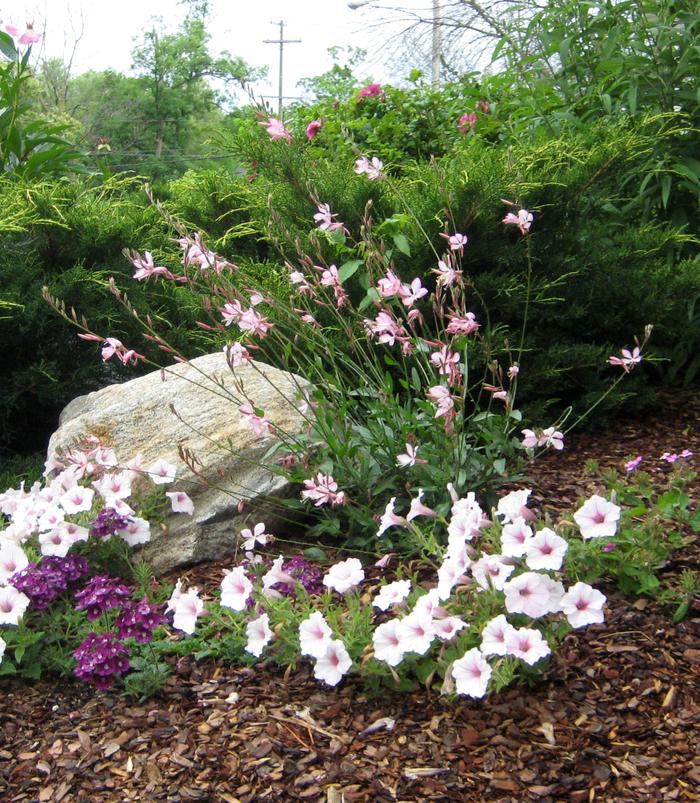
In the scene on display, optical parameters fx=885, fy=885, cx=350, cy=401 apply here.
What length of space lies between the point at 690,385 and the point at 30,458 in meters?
3.32

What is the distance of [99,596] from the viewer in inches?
103

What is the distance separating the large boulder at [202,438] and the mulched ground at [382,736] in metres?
0.62

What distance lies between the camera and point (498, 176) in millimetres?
3672

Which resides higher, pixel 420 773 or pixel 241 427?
pixel 241 427

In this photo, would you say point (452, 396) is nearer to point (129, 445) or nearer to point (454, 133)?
point (129, 445)

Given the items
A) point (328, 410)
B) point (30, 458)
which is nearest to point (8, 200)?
point (30, 458)

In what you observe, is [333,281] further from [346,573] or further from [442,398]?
[346,573]

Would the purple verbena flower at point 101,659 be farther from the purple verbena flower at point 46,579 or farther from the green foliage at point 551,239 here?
the green foliage at point 551,239

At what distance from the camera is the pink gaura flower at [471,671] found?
6.53ft

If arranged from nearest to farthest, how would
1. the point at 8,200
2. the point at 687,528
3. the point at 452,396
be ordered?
the point at 452,396, the point at 687,528, the point at 8,200

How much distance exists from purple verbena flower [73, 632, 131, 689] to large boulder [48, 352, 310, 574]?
0.57 meters

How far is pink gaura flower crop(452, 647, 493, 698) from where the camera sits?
199 cm

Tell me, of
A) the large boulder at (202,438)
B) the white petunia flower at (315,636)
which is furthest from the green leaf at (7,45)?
the white petunia flower at (315,636)

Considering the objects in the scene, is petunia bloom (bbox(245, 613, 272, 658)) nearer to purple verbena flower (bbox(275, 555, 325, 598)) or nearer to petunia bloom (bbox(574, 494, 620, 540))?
purple verbena flower (bbox(275, 555, 325, 598))
